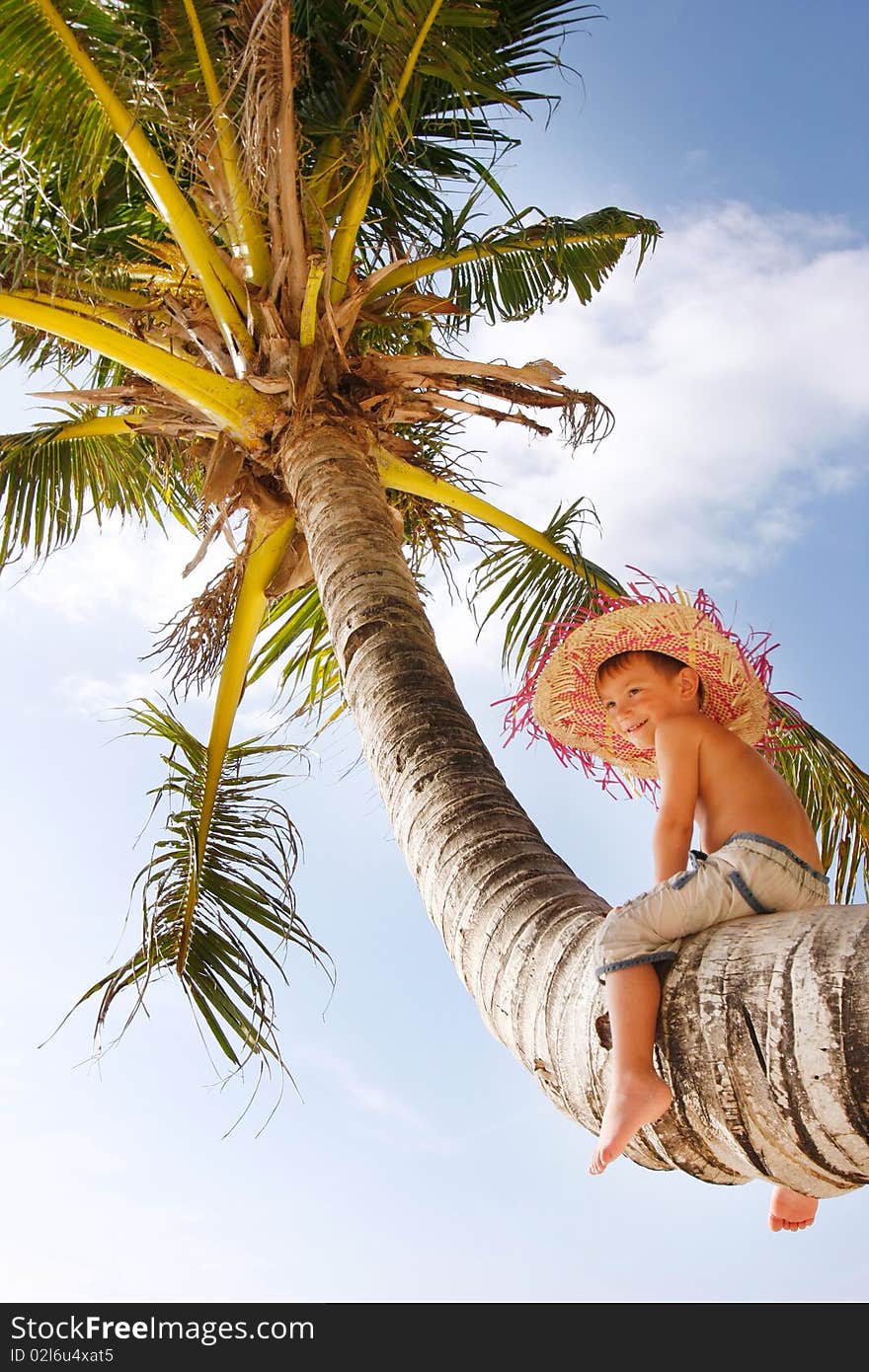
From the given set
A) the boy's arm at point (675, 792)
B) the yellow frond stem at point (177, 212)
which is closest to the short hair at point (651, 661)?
the boy's arm at point (675, 792)

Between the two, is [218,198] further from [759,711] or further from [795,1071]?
[795,1071]

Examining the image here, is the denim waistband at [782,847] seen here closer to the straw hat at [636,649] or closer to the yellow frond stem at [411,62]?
the straw hat at [636,649]

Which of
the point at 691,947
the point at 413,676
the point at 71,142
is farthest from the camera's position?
the point at 71,142

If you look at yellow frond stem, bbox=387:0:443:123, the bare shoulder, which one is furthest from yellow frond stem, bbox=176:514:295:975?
the bare shoulder

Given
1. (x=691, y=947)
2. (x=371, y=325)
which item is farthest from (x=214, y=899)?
(x=691, y=947)

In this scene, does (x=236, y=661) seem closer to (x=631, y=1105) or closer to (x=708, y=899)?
(x=708, y=899)

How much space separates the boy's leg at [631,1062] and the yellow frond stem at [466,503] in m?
3.08

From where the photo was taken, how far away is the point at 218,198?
4.34 metres

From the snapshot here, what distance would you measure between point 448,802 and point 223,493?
222 cm

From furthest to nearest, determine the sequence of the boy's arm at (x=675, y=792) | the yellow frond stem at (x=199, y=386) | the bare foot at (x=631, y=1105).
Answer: the yellow frond stem at (x=199, y=386) → the boy's arm at (x=675, y=792) → the bare foot at (x=631, y=1105)

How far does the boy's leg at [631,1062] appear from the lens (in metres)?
1.57

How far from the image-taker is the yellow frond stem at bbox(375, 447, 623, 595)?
15.2 feet

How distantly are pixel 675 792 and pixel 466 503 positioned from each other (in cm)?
279

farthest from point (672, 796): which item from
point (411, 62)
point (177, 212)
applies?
point (411, 62)
